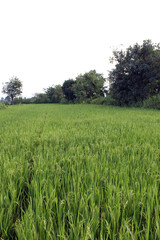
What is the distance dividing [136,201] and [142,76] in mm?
13802

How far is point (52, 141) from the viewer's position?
8.91ft

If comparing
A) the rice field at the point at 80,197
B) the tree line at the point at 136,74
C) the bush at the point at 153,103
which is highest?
the tree line at the point at 136,74

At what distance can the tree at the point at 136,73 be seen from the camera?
12.6 meters

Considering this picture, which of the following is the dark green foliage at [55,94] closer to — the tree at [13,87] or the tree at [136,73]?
the tree at [13,87]

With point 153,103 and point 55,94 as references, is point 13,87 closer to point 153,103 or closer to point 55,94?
point 55,94

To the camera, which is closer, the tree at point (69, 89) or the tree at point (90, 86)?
the tree at point (90, 86)

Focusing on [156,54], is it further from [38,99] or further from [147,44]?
[38,99]

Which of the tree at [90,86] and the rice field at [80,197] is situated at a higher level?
the tree at [90,86]

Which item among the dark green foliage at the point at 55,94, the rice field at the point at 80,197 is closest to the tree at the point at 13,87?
the dark green foliage at the point at 55,94

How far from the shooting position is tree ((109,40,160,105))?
41.4 ft

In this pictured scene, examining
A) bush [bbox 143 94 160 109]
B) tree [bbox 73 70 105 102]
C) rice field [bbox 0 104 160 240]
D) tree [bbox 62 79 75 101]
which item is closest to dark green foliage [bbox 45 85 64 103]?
tree [bbox 62 79 75 101]

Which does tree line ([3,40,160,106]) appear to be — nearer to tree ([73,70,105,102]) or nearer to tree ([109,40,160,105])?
Result: tree ([109,40,160,105])

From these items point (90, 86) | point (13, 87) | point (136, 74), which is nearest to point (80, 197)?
point (136, 74)

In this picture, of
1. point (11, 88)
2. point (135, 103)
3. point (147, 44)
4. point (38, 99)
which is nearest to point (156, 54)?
point (147, 44)
